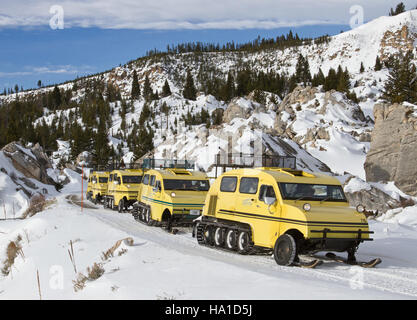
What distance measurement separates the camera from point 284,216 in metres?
11.1

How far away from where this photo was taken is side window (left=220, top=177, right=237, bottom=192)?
13.4 metres

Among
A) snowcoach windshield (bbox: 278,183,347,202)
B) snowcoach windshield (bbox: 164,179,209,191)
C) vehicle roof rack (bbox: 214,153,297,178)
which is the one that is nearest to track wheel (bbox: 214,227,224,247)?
vehicle roof rack (bbox: 214,153,297,178)

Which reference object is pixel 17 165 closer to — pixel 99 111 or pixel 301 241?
pixel 301 241

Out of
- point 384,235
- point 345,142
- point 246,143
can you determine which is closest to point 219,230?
point 384,235

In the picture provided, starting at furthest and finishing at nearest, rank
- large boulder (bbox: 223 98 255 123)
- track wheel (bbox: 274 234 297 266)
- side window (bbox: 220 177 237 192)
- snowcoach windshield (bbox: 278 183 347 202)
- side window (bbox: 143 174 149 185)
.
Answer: large boulder (bbox: 223 98 255 123) → side window (bbox: 143 174 149 185) → side window (bbox: 220 177 237 192) → snowcoach windshield (bbox: 278 183 347 202) → track wheel (bbox: 274 234 297 266)

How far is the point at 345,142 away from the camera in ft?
242

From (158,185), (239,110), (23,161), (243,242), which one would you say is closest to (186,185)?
(158,185)

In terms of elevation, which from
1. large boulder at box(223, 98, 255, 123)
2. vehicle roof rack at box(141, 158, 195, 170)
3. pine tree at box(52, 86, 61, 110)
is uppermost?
pine tree at box(52, 86, 61, 110)

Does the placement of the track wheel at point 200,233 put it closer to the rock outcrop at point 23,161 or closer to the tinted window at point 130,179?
the tinted window at point 130,179

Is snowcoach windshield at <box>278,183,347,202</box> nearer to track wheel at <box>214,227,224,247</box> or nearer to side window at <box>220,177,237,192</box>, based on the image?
side window at <box>220,177,237,192</box>

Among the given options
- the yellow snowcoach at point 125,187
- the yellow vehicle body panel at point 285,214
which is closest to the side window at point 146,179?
the yellow snowcoach at point 125,187

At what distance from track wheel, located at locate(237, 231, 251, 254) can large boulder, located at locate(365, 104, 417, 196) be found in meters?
27.6

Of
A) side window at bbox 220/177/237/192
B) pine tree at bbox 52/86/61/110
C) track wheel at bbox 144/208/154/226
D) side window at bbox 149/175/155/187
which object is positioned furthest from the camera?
pine tree at bbox 52/86/61/110

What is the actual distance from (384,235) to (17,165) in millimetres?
40340
